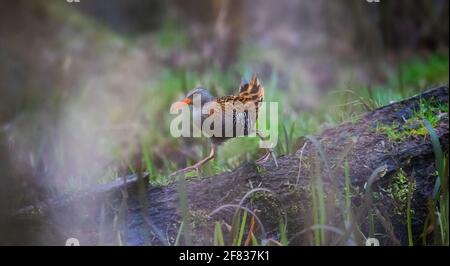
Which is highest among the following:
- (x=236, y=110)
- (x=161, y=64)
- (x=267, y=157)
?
(x=161, y=64)

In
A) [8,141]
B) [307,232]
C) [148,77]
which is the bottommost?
[307,232]

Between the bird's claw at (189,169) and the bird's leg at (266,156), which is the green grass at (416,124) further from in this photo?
the bird's claw at (189,169)

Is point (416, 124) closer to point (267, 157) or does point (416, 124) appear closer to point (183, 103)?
point (267, 157)

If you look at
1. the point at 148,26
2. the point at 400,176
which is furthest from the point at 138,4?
the point at 400,176

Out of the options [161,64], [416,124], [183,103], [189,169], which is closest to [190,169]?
[189,169]

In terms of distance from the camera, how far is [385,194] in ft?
4.48

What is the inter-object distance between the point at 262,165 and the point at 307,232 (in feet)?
0.60

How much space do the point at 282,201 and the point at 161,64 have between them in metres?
1.36

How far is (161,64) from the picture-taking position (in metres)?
2.58

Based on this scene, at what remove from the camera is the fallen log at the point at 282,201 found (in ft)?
4.38

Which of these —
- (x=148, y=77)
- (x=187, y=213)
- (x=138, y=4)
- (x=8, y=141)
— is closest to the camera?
(x=187, y=213)

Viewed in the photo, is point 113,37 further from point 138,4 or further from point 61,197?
point 61,197

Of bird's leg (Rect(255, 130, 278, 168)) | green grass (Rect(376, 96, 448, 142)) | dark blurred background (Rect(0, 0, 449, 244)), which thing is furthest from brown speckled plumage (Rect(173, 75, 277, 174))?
green grass (Rect(376, 96, 448, 142))

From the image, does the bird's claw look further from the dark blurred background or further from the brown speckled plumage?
the dark blurred background
